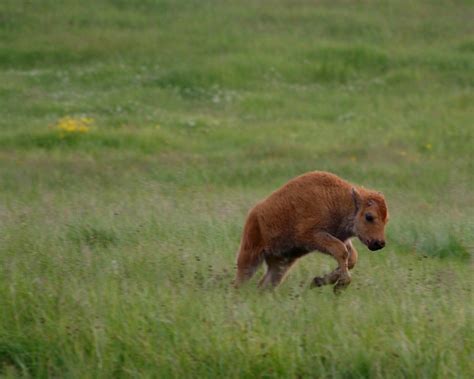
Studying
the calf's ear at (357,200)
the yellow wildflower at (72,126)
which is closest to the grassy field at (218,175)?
the yellow wildflower at (72,126)

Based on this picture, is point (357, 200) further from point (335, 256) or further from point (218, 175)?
point (218, 175)

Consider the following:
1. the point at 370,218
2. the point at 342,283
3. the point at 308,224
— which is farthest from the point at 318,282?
the point at 370,218

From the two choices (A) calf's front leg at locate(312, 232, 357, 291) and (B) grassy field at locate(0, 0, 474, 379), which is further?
(A) calf's front leg at locate(312, 232, 357, 291)

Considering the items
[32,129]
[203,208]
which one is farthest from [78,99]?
[203,208]

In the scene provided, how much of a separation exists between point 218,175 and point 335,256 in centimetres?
762

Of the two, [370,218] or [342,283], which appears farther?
[370,218]

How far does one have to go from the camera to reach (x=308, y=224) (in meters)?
7.47

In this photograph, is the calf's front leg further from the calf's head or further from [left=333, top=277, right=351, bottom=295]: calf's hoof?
the calf's head

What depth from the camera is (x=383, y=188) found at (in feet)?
46.7

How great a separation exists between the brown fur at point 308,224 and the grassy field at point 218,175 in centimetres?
26

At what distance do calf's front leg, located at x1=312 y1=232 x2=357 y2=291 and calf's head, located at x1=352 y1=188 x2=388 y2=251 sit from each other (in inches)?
6.9

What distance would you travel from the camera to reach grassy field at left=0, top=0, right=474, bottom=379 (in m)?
5.84

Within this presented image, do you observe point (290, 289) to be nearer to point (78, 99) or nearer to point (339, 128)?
point (339, 128)

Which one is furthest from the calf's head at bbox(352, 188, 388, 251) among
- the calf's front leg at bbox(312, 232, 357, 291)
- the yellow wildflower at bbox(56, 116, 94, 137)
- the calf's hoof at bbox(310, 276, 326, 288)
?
the yellow wildflower at bbox(56, 116, 94, 137)
